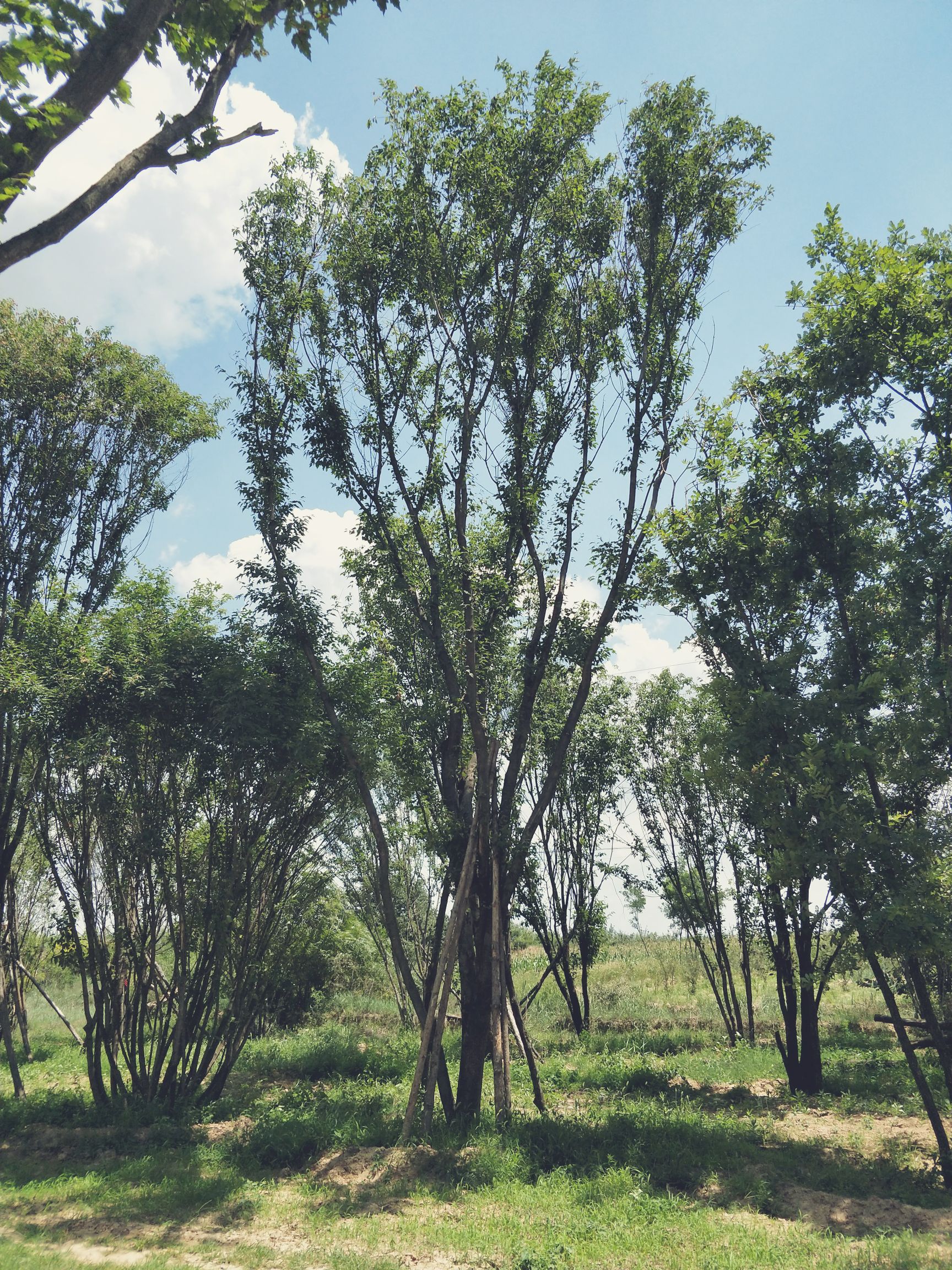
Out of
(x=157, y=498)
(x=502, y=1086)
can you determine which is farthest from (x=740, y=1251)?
(x=157, y=498)

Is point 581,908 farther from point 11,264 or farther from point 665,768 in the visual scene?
point 11,264

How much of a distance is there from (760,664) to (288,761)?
236 inches

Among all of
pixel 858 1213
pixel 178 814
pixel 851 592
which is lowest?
pixel 858 1213

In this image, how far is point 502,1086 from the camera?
895cm

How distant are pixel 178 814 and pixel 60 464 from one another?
5925mm

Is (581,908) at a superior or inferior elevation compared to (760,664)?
inferior

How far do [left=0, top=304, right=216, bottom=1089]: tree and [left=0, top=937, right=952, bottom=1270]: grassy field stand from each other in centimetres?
430

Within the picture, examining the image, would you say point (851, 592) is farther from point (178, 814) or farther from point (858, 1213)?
point (178, 814)

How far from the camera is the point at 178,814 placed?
10641mm

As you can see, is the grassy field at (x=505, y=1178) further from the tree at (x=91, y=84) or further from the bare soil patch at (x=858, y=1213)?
the tree at (x=91, y=84)

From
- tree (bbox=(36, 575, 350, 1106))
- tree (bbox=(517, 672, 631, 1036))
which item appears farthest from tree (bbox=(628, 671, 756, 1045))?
tree (bbox=(36, 575, 350, 1106))

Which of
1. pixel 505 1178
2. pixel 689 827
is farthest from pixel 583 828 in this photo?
pixel 505 1178

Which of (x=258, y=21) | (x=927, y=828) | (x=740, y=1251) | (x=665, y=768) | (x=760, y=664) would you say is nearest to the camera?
(x=258, y=21)

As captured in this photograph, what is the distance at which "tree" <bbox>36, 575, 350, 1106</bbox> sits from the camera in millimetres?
9938
